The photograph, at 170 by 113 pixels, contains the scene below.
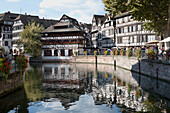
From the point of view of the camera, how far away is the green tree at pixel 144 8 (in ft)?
80.7

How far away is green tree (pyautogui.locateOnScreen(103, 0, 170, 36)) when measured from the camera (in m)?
24.6

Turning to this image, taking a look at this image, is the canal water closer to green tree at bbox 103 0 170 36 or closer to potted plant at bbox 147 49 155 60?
potted plant at bbox 147 49 155 60


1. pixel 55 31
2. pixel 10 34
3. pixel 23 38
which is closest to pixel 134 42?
pixel 55 31

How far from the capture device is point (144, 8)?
2573 centimetres

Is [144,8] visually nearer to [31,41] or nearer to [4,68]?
[4,68]

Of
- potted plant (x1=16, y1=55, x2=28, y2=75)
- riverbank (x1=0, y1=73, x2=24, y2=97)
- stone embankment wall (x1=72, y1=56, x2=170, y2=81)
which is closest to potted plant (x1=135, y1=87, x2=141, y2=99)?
stone embankment wall (x1=72, y1=56, x2=170, y2=81)

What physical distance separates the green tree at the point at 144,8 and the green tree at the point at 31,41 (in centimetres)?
4632

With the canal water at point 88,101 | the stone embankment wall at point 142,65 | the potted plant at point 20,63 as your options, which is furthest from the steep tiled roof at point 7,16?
the canal water at point 88,101

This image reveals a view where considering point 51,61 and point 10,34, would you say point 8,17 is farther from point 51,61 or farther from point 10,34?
point 51,61

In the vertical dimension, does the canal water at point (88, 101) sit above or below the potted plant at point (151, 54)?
below

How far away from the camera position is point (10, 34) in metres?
88.4

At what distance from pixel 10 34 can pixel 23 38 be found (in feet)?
74.2

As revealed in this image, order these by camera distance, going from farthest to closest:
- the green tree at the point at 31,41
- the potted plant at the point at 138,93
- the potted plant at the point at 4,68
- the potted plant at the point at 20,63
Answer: the green tree at the point at 31,41 < the potted plant at the point at 20,63 < the potted plant at the point at 138,93 < the potted plant at the point at 4,68

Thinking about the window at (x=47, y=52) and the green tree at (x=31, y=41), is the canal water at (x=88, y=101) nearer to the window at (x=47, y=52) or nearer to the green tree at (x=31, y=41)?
the green tree at (x=31, y=41)
